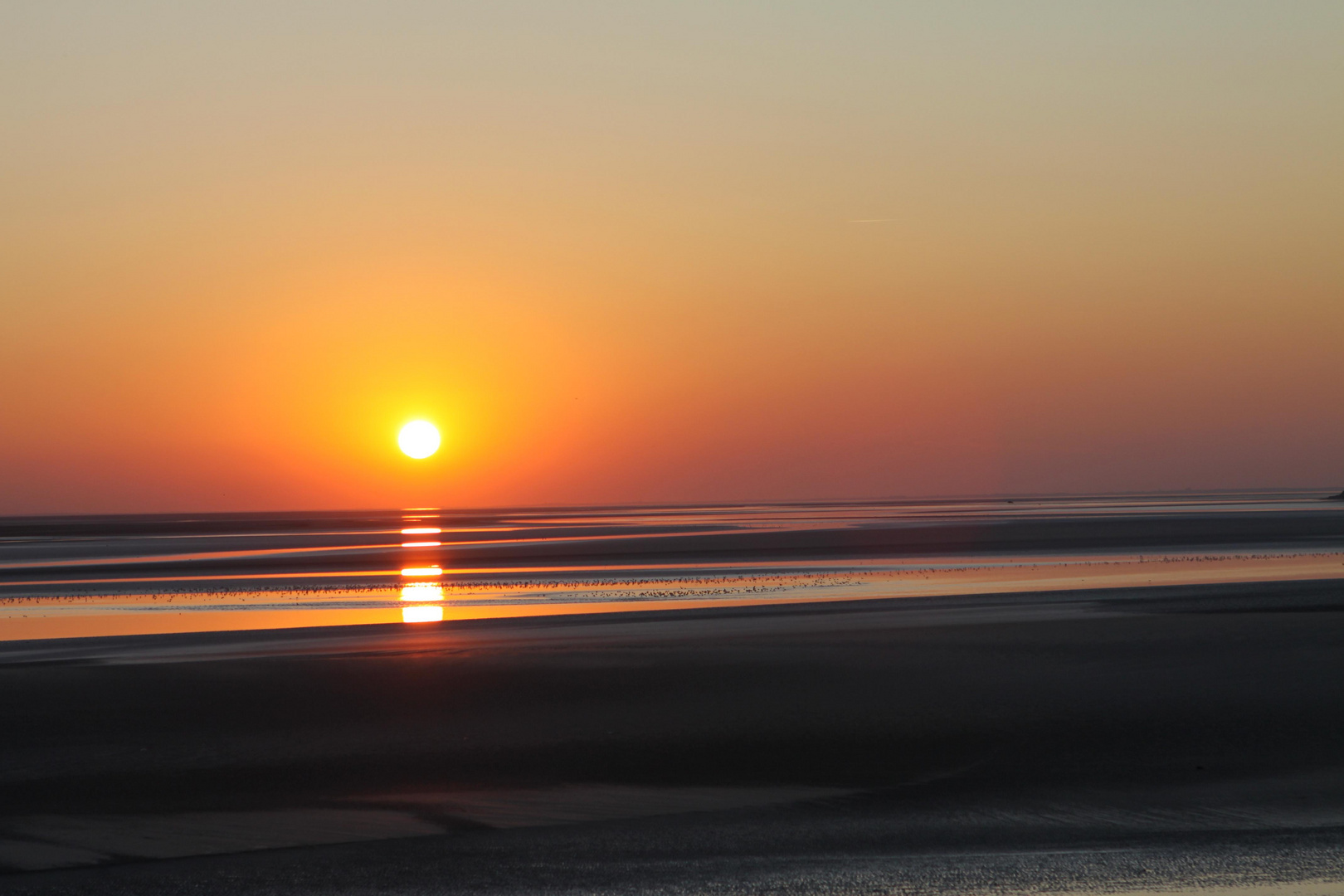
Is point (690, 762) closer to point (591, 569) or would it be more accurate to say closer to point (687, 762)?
point (687, 762)

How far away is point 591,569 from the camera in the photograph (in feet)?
121

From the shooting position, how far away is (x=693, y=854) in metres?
7.93

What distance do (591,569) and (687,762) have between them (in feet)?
86.6

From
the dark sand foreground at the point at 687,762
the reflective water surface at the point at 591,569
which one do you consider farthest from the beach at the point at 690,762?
the reflective water surface at the point at 591,569

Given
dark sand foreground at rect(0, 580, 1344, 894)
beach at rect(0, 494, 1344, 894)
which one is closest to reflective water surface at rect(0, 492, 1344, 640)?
beach at rect(0, 494, 1344, 894)

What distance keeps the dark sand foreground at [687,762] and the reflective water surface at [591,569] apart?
7165mm

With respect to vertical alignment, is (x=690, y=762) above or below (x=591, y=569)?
below

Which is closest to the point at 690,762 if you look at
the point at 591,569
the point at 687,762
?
the point at 687,762

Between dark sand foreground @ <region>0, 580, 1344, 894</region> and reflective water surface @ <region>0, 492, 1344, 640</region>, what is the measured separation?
7.16 m

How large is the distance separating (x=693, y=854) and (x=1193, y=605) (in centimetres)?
1559

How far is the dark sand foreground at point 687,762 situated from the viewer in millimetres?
7793

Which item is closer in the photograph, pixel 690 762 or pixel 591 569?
pixel 690 762

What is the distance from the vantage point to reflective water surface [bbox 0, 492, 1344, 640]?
82.3 ft

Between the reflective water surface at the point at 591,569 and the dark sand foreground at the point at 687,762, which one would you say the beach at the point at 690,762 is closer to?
the dark sand foreground at the point at 687,762
